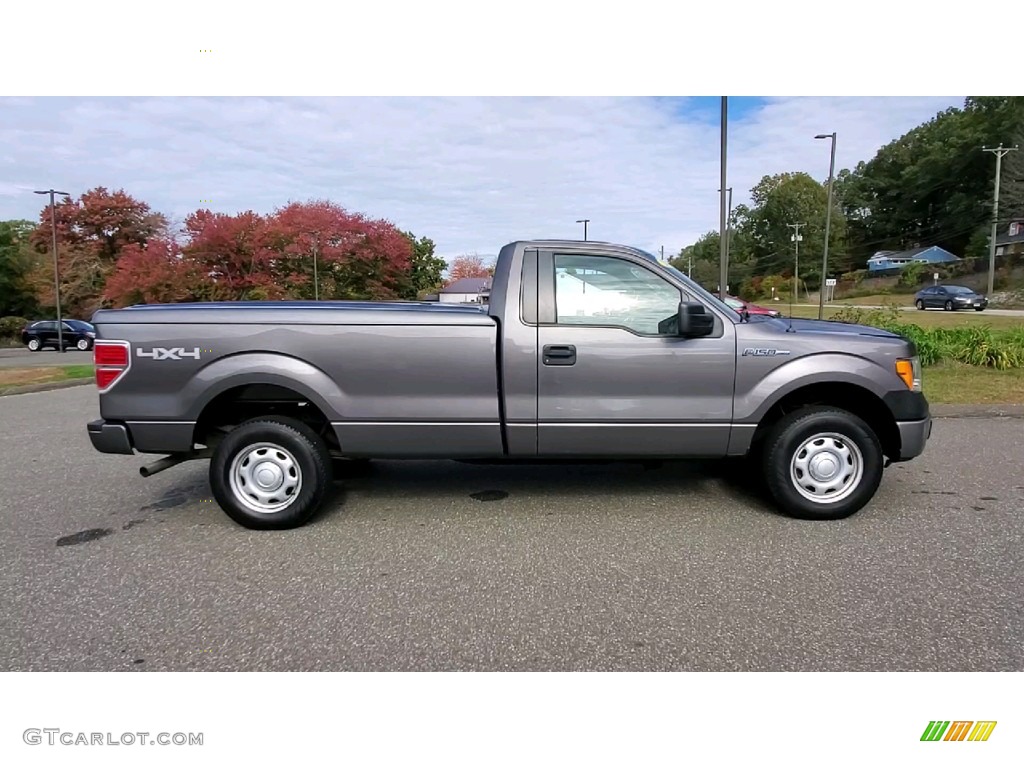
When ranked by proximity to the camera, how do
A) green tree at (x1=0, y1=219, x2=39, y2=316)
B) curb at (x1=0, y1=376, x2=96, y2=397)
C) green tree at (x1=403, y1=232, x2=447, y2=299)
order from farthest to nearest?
green tree at (x1=403, y1=232, x2=447, y2=299), green tree at (x1=0, y1=219, x2=39, y2=316), curb at (x1=0, y1=376, x2=96, y2=397)

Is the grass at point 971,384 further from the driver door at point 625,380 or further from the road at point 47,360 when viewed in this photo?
the road at point 47,360

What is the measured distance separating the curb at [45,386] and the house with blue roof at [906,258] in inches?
2650

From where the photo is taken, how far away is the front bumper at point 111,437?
398 cm

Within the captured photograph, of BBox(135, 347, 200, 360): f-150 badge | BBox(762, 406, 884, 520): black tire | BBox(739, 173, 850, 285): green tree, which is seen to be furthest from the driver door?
BBox(739, 173, 850, 285): green tree

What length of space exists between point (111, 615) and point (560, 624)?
223 cm

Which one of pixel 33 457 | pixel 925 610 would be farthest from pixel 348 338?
pixel 33 457

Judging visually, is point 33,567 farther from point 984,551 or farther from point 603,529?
point 984,551

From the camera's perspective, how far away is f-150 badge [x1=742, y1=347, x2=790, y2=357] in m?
4.00

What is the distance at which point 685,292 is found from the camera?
4.12 meters

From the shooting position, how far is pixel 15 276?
44438mm

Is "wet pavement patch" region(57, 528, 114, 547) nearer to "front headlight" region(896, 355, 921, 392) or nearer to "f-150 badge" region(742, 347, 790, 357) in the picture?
"f-150 badge" region(742, 347, 790, 357)

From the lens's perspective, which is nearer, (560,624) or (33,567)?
(560,624)

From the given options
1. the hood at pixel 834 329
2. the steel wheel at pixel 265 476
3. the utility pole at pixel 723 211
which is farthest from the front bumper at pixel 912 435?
the utility pole at pixel 723 211

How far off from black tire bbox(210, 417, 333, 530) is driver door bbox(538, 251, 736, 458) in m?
1.54
